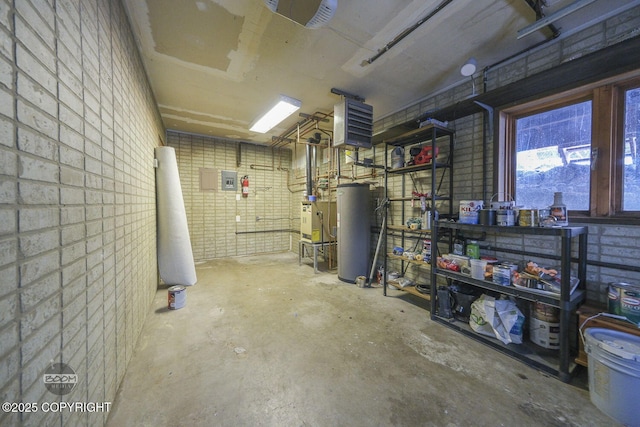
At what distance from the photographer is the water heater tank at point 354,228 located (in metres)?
3.69

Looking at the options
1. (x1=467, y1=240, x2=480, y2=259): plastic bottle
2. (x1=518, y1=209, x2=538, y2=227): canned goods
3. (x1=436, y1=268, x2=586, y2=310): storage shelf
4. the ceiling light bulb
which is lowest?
(x1=436, y1=268, x2=586, y2=310): storage shelf

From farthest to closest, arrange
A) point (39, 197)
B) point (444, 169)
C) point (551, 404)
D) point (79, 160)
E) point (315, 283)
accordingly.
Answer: point (315, 283)
point (444, 169)
point (551, 404)
point (79, 160)
point (39, 197)

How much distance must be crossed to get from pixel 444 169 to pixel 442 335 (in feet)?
6.59

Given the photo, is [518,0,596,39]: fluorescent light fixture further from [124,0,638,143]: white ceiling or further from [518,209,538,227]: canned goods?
[518,209,538,227]: canned goods

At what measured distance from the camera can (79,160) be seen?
1.11 metres

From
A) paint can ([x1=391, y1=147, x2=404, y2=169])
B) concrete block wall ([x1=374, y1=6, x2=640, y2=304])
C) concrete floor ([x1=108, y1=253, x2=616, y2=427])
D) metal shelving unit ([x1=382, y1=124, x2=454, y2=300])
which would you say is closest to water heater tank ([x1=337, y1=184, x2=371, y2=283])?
metal shelving unit ([x1=382, y1=124, x2=454, y2=300])

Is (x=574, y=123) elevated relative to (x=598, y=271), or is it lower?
elevated

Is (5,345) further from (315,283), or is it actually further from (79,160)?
(315,283)

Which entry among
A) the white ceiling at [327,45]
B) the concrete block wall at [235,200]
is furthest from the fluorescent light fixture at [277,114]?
the concrete block wall at [235,200]

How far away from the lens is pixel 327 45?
222 cm

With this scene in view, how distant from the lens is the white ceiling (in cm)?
182

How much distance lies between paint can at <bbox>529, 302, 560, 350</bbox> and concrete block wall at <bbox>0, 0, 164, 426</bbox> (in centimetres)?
311

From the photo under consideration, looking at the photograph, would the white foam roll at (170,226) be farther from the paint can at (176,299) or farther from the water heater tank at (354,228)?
the water heater tank at (354,228)

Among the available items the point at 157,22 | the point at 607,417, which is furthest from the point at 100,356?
the point at 607,417
